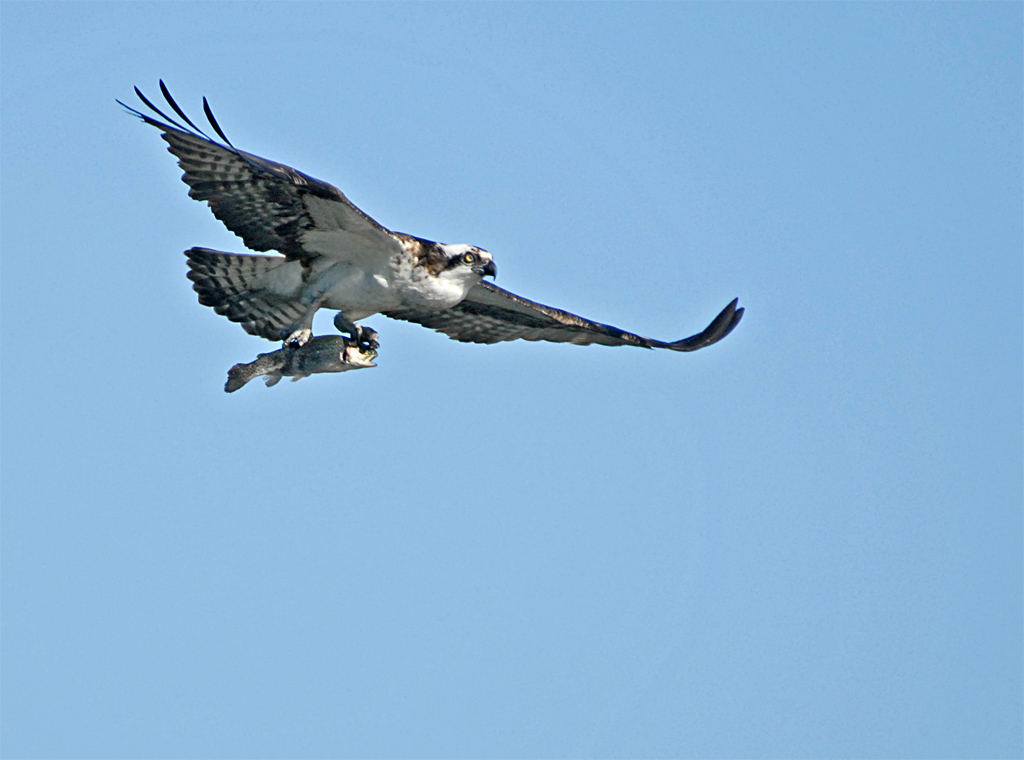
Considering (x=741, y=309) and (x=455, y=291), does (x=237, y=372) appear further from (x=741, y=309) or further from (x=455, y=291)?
(x=741, y=309)

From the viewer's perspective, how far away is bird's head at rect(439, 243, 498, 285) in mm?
20016

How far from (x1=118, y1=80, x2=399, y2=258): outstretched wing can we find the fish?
1.22 metres

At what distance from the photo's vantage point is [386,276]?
786 inches

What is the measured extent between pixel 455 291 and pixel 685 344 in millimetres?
3840

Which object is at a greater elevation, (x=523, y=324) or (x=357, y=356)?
(x=523, y=324)

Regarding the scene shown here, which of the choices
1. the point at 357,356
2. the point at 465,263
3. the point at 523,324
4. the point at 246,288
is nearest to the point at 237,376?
the point at 357,356

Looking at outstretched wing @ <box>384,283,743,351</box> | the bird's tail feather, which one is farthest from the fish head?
outstretched wing @ <box>384,283,743,351</box>

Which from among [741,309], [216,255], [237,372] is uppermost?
[741,309]

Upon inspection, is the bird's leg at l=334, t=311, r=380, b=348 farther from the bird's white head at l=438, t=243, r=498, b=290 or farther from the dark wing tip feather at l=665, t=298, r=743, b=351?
the dark wing tip feather at l=665, t=298, r=743, b=351

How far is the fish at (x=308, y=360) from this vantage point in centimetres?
1898

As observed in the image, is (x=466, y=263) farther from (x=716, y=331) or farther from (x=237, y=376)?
(x=716, y=331)

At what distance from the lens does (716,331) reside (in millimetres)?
23062

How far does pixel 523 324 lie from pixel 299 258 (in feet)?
11.7

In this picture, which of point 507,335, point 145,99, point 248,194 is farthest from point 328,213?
point 507,335
